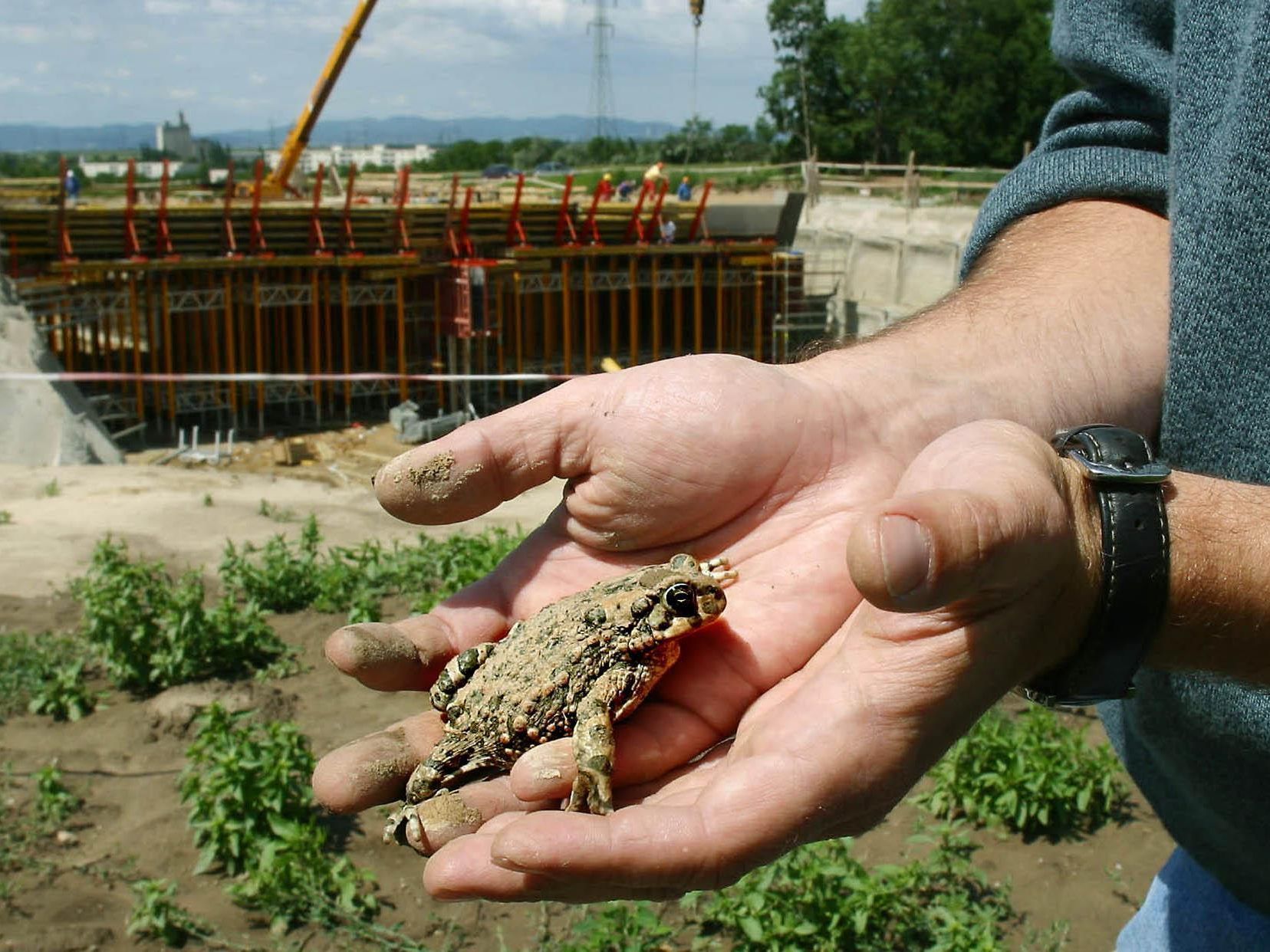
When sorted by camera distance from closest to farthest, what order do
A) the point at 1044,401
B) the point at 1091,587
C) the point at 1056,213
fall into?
the point at 1091,587 → the point at 1044,401 → the point at 1056,213

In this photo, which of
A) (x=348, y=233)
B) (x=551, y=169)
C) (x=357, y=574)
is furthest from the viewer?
(x=551, y=169)

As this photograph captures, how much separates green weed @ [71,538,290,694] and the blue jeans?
528 centimetres

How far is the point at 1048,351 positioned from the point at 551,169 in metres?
74.0

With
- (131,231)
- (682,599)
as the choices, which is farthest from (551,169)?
(682,599)

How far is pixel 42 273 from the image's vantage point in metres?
23.5

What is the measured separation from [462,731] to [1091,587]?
5.18ft

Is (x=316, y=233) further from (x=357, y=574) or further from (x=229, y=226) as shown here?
(x=357, y=574)

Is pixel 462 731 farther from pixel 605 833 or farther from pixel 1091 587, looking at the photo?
pixel 1091 587

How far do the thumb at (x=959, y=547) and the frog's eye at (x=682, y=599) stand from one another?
37.4 inches

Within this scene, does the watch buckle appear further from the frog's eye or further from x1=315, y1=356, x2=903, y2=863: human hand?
the frog's eye

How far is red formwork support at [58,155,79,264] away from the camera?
22859mm

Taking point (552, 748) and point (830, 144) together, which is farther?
point (830, 144)

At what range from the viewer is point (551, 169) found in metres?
74.1

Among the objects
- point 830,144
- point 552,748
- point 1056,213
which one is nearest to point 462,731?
point 552,748
